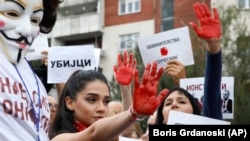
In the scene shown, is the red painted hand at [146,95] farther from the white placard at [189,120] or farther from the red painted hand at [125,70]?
the white placard at [189,120]

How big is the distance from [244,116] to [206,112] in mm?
14466

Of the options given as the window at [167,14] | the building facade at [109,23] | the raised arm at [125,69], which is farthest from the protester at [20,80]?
the building facade at [109,23]

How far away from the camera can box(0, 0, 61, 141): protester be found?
236cm

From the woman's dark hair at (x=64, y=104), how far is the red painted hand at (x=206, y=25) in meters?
0.85

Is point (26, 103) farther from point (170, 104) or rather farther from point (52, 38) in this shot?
point (52, 38)

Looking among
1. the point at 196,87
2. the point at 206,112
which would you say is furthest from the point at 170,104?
the point at 196,87

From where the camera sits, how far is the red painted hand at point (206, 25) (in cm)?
371

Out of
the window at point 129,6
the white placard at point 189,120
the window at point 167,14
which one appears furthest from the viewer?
the window at point 129,6

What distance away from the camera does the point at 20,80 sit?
8.06 ft

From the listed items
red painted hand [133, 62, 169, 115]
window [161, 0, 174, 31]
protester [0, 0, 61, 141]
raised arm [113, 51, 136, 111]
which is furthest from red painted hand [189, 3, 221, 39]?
window [161, 0, 174, 31]

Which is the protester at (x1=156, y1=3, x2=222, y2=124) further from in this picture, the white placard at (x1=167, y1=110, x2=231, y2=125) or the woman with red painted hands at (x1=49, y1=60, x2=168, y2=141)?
the woman with red painted hands at (x1=49, y1=60, x2=168, y2=141)

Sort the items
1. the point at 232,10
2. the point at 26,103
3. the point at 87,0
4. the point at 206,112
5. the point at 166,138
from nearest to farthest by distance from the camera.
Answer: the point at 26,103 < the point at 166,138 < the point at 206,112 < the point at 232,10 < the point at 87,0

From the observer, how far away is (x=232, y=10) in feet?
62.3

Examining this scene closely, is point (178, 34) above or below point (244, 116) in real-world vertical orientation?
above
